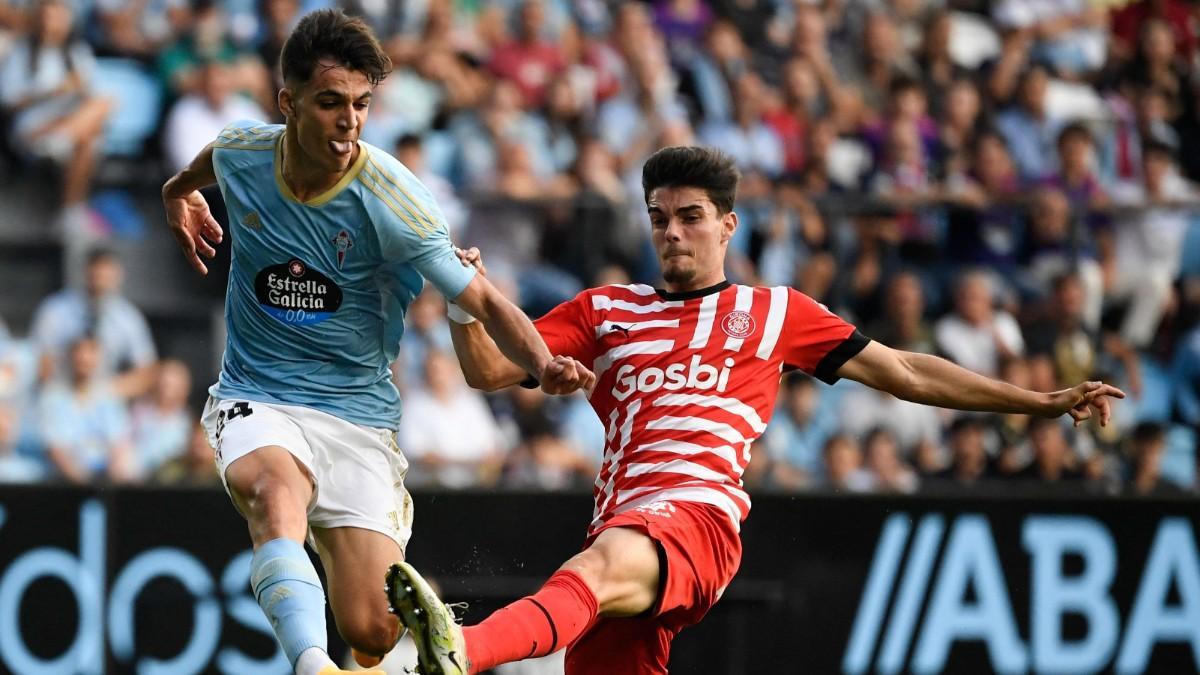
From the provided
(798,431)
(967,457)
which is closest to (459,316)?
(798,431)

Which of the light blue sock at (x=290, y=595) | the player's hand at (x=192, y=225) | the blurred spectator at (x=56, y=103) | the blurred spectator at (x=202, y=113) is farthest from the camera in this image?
the blurred spectator at (x=202, y=113)

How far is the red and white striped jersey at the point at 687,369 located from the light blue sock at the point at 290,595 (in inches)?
43.8

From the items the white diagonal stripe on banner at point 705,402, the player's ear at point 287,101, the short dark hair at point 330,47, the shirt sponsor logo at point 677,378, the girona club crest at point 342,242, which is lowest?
the white diagonal stripe on banner at point 705,402

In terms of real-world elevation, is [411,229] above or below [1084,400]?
above

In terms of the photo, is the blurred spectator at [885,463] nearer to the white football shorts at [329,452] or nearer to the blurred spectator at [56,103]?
the white football shorts at [329,452]

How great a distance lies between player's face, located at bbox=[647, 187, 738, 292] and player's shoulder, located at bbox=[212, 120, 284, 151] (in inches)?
53.8

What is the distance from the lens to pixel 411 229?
6.21 metres

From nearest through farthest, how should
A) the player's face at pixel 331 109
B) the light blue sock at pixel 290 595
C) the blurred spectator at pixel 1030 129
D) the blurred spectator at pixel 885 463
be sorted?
the light blue sock at pixel 290 595 → the player's face at pixel 331 109 → the blurred spectator at pixel 885 463 → the blurred spectator at pixel 1030 129

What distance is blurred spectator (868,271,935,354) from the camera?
1110 cm

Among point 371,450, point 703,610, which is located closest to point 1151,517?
point 703,610

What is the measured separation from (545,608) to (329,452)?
1.15 metres

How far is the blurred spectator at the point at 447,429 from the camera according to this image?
10.4m

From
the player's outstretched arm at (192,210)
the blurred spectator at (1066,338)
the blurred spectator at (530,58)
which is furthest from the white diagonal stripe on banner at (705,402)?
the blurred spectator at (530,58)

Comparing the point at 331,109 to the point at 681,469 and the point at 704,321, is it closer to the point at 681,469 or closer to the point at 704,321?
the point at 704,321
